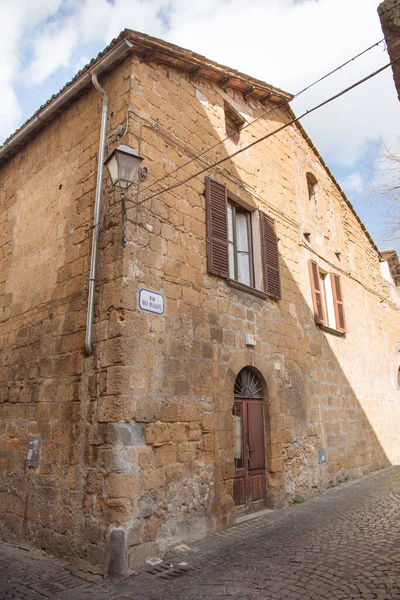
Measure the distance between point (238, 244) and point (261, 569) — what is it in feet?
14.9

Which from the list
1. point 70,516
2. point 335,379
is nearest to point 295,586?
point 70,516

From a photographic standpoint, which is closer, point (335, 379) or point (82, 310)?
point (82, 310)

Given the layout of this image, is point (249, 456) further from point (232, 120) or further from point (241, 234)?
point (232, 120)

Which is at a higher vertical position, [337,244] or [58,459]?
[337,244]

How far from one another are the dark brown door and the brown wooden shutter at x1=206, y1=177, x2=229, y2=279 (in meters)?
1.89

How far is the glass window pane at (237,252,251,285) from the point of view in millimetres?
6985

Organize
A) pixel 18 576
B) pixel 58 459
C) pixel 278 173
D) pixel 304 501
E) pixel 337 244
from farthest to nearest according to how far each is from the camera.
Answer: pixel 337 244, pixel 278 173, pixel 304 501, pixel 58 459, pixel 18 576

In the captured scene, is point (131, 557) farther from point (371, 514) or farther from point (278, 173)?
point (278, 173)

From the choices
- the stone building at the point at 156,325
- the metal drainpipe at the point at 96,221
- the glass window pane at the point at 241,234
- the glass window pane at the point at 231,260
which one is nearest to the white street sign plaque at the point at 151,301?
the stone building at the point at 156,325

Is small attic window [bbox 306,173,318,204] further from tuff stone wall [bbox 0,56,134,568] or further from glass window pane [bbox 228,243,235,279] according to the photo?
tuff stone wall [bbox 0,56,134,568]

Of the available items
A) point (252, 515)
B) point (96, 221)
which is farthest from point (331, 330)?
point (96, 221)

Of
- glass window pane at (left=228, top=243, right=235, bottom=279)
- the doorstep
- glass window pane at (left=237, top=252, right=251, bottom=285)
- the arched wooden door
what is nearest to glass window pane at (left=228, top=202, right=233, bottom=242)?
glass window pane at (left=228, top=243, right=235, bottom=279)

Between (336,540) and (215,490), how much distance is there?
56.3 inches

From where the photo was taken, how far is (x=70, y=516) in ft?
15.0
